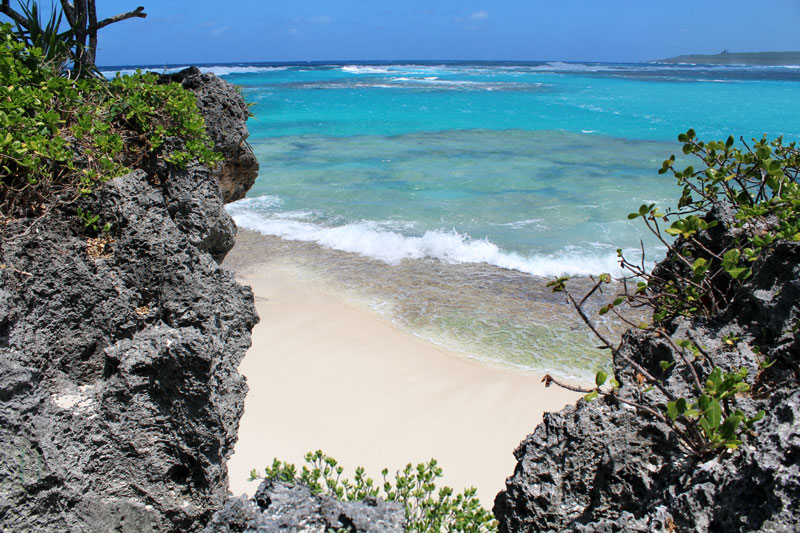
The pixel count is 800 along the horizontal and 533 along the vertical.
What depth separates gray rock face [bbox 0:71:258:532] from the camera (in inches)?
88.7

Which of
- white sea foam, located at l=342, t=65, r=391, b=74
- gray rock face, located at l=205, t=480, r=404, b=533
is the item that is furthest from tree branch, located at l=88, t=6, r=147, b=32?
white sea foam, located at l=342, t=65, r=391, b=74

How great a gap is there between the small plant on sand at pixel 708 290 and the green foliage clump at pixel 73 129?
2158 mm

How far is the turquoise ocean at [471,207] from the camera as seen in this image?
8.28 metres

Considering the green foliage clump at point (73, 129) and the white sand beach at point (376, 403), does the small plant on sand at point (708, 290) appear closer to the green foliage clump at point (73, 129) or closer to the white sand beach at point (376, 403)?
the green foliage clump at point (73, 129)

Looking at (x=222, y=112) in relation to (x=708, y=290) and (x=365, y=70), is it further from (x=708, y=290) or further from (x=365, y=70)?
(x=365, y=70)

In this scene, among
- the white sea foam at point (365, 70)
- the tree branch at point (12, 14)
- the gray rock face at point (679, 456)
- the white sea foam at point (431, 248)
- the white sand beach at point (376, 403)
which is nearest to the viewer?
the gray rock face at point (679, 456)

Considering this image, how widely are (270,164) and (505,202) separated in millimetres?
8462

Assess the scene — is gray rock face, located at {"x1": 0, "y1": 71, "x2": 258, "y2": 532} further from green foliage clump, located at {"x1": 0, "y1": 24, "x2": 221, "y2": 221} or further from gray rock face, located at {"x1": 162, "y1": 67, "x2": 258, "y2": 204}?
gray rock face, located at {"x1": 162, "y1": 67, "x2": 258, "y2": 204}

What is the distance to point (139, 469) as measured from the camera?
261 centimetres

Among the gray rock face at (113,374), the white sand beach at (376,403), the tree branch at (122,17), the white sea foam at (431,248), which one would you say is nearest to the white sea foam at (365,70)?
the white sea foam at (431,248)

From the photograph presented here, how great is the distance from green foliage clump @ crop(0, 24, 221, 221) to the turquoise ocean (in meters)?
1.08

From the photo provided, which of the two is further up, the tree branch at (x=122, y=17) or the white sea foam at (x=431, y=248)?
the tree branch at (x=122, y=17)

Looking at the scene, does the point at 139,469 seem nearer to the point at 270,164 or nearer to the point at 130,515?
the point at 130,515

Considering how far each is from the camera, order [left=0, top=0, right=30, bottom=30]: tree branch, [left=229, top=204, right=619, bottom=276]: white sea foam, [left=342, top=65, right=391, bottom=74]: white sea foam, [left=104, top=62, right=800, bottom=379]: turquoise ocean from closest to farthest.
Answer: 1. [left=0, top=0, right=30, bottom=30]: tree branch
2. [left=104, top=62, right=800, bottom=379]: turquoise ocean
3. [left=229, top=204, right=619, bottom=276]: white sea foam
4. [left=342, top=65, right=391, bottom=74]: white sea foam
